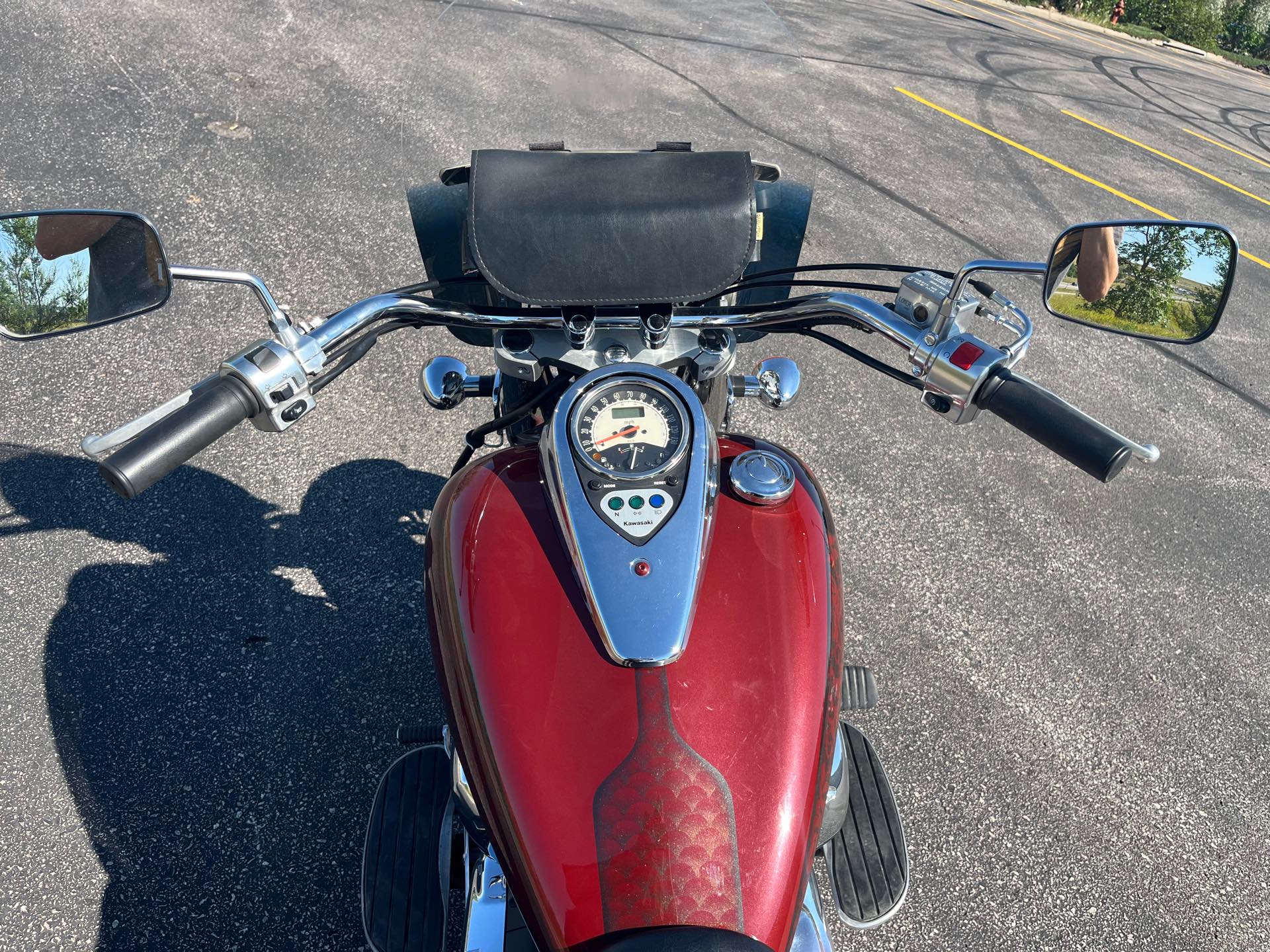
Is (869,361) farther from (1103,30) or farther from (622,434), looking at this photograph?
Result: (1103,30)

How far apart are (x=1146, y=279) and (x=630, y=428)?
3.87 feet

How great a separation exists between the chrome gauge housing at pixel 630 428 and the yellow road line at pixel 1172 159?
941 centimetres

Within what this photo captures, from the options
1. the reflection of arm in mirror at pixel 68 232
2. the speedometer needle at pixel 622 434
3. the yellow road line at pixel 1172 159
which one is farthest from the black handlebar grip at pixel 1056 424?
the yellow road line at pixel 1172 159

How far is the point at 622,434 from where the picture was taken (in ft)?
5.04

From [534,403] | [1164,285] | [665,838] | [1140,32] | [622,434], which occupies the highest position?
[1164,285]

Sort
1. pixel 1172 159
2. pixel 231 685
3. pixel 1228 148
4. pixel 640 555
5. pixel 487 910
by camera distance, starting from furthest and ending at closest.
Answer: pixel 1228 148 → pixel 1172 159 → pixel 231 685 → pixel 487 910 → pixel 640 555

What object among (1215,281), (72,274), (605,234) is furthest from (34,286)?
(1215,281)

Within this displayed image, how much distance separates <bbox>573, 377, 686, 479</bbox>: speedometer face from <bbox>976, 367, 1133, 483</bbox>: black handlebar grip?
618 millimetres

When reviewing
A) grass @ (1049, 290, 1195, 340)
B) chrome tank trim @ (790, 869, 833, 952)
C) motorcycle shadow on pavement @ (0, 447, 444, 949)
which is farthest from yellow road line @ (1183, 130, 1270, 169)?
chrome tank trim @ (790, 869, 833, 952)

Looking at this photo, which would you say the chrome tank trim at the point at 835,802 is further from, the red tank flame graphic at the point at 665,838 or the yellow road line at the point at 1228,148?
the yellow road line at the point at 1228,148

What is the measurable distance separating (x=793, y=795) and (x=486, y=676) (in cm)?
54

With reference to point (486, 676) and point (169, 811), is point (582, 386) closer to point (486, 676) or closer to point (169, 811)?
point (486, 676)

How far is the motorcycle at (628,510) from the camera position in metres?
1.24

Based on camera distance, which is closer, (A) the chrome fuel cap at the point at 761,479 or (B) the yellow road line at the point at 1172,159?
(A) the chrome fuel cap at the point at 761,479
